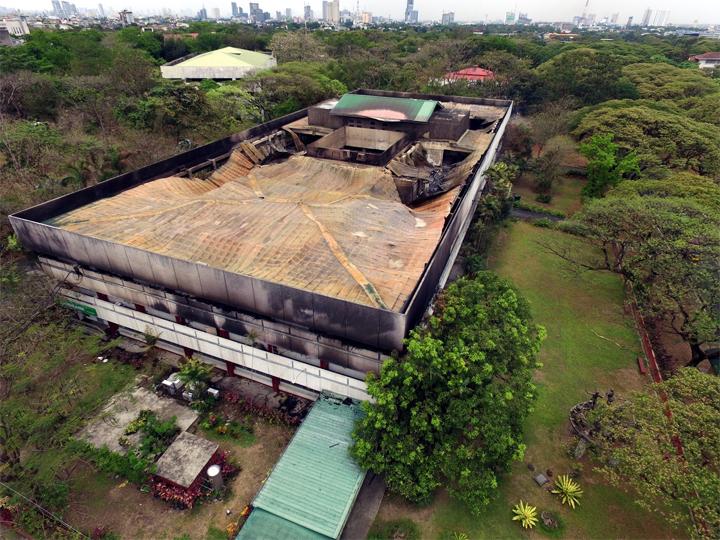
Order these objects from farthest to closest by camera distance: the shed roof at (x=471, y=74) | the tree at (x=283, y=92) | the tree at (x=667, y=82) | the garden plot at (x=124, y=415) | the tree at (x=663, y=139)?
the shed roof at (x=471, y=74)
the tree at (x=667, y=82)
the tree at (x=283, y=92)
the tree at (x=663, y=139)
the garden plot at (x=124, y=415)

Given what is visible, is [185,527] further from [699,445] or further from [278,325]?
[699,445]

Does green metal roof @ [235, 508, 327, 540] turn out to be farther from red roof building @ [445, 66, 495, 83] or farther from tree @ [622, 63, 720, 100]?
red roof building @ [445, 66, 495, 83]

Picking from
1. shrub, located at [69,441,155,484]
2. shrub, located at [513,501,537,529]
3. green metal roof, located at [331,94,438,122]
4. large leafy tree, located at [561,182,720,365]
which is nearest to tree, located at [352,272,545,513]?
shrub, located at [513,501,537,529]

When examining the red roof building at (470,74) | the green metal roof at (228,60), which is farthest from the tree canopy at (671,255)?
the green metal roof at (228,60)

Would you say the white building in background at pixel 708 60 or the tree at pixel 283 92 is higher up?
the white building in background at pixel 708 60

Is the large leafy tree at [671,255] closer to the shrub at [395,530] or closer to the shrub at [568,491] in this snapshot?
the shrub at [568,491]

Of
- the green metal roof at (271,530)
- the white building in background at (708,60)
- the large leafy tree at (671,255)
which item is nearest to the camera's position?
the green metal roof at (271,530)

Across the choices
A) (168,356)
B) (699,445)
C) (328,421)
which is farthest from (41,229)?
(699,445)
